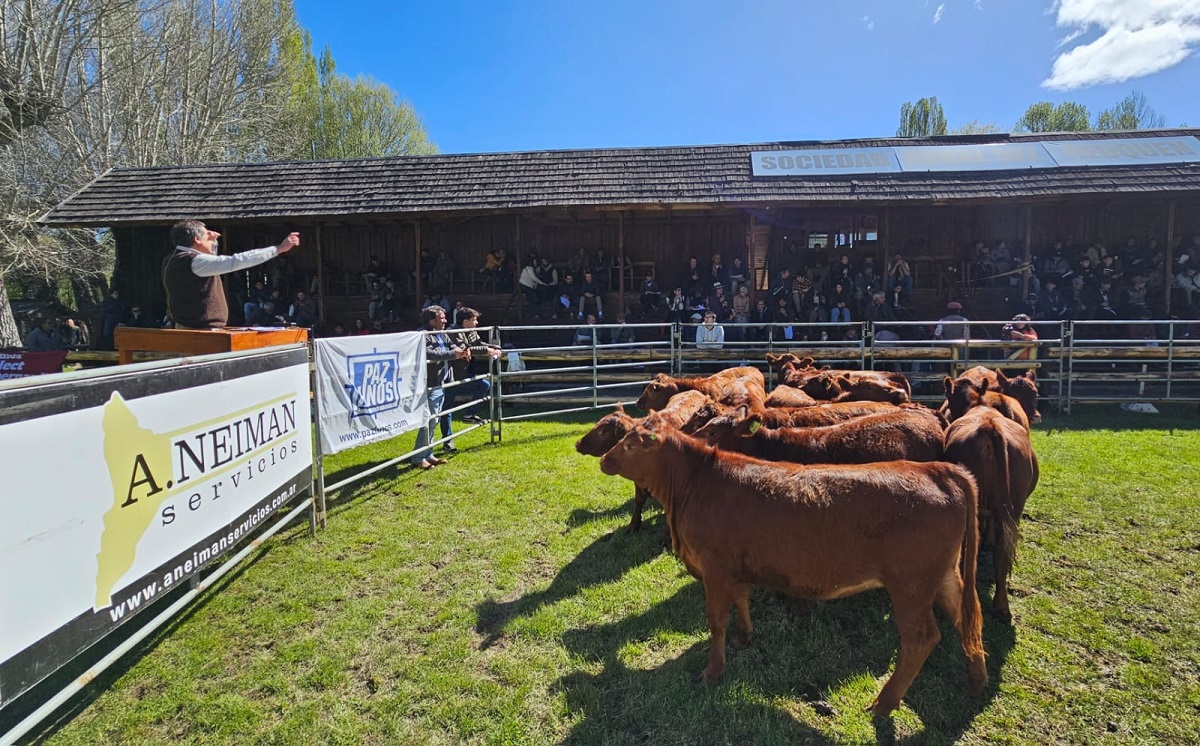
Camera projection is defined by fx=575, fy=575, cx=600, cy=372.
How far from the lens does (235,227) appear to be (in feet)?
57.8

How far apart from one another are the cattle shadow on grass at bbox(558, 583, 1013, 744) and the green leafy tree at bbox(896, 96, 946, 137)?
1705 inches

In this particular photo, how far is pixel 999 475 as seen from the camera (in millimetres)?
4055

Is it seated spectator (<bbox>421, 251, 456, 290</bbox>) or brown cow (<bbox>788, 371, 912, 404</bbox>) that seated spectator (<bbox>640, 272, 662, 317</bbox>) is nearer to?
seated spectator (<bbox>421, 251, 456, 290</bbox>)

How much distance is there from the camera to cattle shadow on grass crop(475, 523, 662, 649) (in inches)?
164

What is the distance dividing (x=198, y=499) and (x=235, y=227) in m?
17.2

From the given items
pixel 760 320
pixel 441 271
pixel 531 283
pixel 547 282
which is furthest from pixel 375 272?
pixel 760 320

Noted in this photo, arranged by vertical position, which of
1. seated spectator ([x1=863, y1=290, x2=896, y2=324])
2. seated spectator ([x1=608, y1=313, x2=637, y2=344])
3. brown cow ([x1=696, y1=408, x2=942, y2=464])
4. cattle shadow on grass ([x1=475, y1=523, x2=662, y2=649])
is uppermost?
seated spectator ([x1=863, y1=290, x2=896, y2=324])

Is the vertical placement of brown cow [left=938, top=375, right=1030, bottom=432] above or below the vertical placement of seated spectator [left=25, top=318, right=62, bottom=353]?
below

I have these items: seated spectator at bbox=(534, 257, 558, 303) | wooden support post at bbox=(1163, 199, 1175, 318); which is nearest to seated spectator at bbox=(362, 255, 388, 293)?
seated spectator at bbox=(534, 257, 558, 303)

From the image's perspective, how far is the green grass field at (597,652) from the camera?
309cm

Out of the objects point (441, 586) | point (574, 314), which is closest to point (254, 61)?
point (574, 314)

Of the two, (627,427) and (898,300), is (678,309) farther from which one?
(627,427)

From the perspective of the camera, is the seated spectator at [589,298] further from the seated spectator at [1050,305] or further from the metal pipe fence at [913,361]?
the seated spectator at [1050,305]

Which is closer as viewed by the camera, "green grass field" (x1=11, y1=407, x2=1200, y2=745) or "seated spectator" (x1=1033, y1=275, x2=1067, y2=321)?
"green grass field" (x1=11, y1=407, x2=1200, y2=745)
